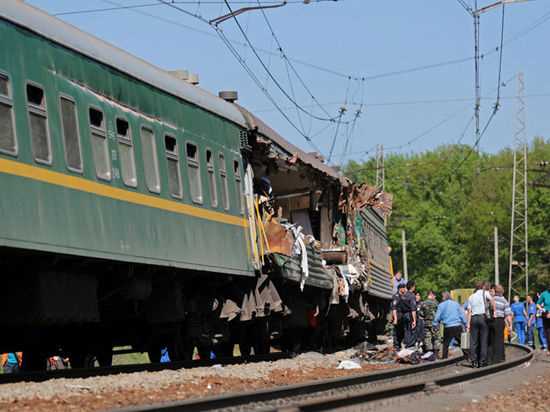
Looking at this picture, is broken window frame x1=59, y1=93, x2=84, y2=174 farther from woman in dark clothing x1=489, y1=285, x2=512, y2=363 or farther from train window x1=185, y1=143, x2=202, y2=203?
woman in dark clothing x1=489, y1=285, x2=512, y2=363

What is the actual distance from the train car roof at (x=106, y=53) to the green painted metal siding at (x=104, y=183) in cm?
11

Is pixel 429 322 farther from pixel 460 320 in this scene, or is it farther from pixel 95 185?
pixel 95 185

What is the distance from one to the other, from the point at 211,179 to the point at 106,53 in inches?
159

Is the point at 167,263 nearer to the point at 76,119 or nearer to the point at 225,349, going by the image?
the point at 76,119

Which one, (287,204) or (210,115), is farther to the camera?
(287,204)

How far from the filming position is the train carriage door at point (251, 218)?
20656 millimetres

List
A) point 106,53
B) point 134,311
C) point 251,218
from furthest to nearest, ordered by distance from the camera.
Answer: point 251,218 < point 134,311 < point 106,53

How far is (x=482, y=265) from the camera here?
368 ft

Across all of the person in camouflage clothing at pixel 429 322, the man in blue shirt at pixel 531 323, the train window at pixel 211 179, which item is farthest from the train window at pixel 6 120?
the man in blue shirt at pixel 531 323

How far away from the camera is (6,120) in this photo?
1245cm

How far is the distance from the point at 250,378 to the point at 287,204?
32.8 feet

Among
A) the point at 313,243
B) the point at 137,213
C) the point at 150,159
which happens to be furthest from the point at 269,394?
the point at 313,243

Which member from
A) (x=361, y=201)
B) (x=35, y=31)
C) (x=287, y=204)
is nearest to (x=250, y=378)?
Answer: (x=35, y=31)

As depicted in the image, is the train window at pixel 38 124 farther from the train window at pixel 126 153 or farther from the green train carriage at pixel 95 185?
the train window at pixel 126 153
